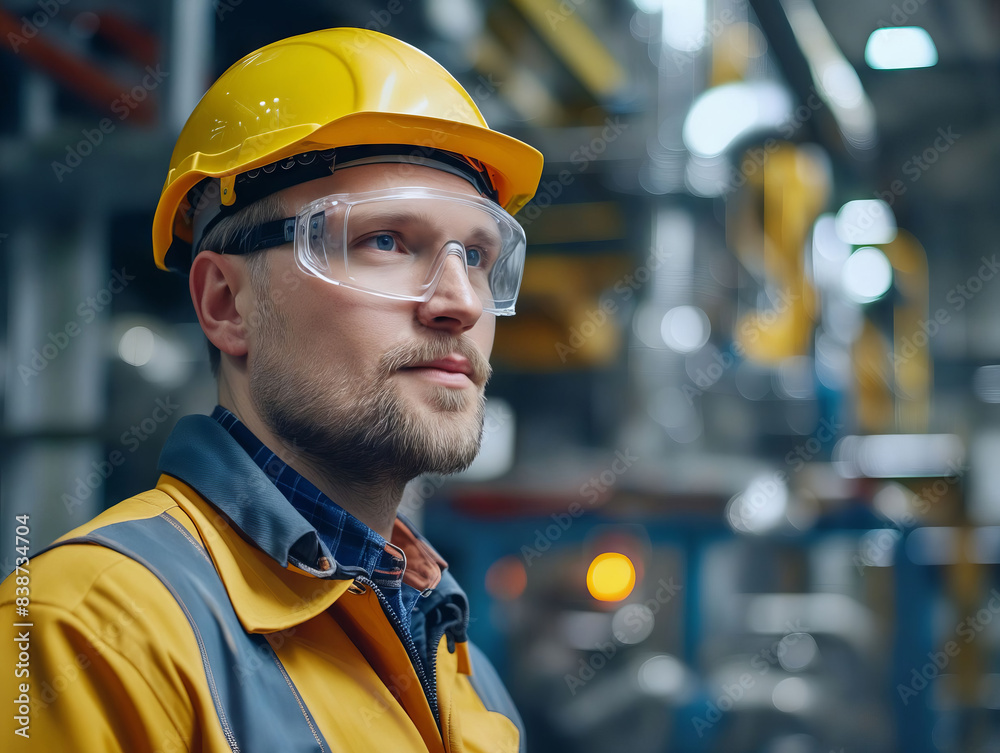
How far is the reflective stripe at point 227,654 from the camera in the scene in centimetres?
105

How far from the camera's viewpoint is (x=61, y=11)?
399cm

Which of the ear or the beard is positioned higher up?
the ear

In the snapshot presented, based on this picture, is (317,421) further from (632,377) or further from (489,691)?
(632,377)

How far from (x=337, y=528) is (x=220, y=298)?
1.45 ft

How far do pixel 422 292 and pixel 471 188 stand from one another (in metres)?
0.25

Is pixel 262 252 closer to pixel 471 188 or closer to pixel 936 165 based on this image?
pixel 471 188

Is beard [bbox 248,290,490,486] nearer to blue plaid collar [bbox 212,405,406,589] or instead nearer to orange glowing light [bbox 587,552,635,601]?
blue plaid collar [bbox 212,405,406,589]

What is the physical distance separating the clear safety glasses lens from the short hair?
0.06 m

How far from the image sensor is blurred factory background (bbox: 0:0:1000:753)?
382cm

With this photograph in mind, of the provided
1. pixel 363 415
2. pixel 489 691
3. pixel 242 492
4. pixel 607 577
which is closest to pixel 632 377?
pixel 607 577

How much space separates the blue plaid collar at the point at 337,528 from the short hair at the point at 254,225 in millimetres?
285

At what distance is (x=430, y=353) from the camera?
54.5 inches

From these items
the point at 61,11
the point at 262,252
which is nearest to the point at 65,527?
the point at 61,11

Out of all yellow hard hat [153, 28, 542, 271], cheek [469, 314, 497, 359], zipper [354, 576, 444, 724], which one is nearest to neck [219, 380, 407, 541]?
zipper [354, 576, 444, 724]
